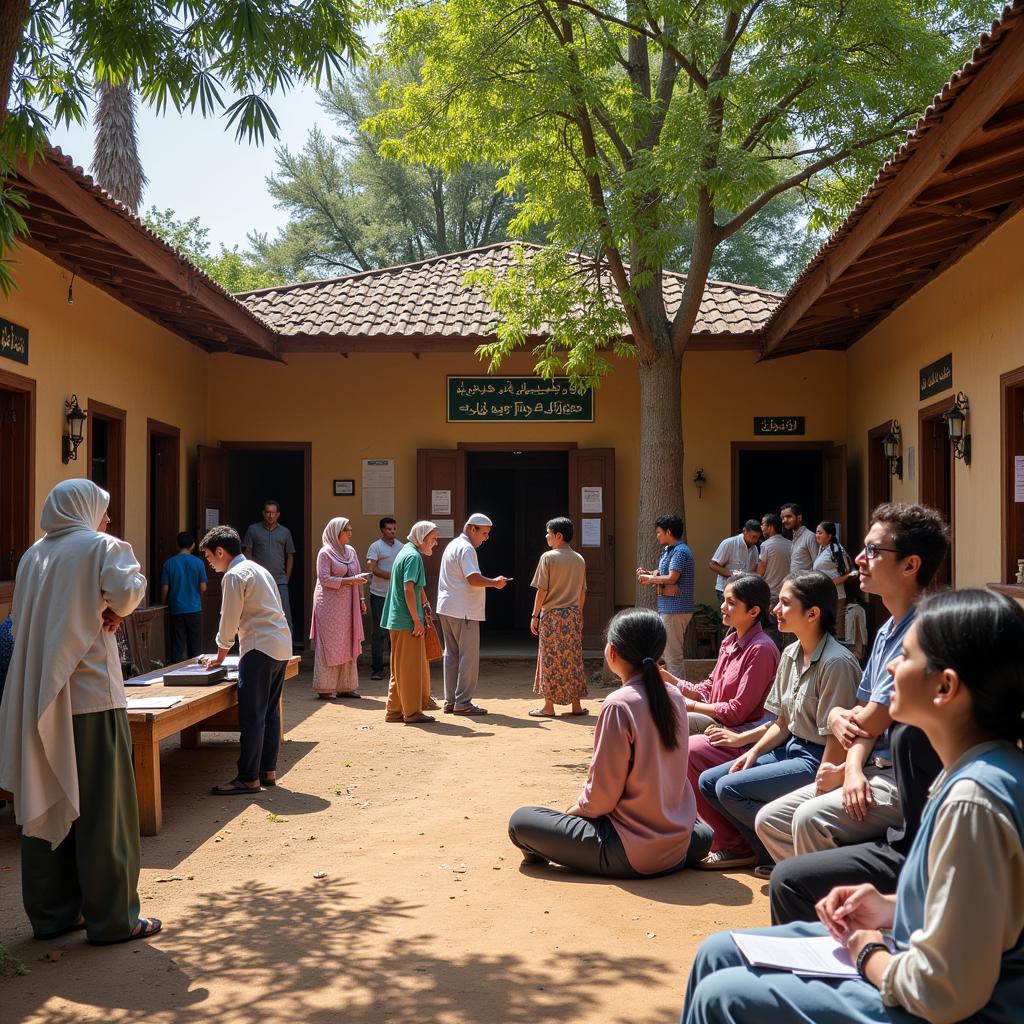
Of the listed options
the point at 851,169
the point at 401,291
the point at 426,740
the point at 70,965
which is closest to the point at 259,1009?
the point at 70,965

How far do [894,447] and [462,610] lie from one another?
450cm

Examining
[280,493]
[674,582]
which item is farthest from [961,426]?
[280,493]

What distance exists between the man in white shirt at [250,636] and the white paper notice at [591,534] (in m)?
6.67

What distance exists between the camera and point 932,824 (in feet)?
6.89

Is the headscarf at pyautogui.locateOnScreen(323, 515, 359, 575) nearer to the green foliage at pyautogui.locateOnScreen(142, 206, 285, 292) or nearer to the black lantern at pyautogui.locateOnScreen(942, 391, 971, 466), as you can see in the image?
the black lantern at pyautogui.locateOnScreen(942, 391, 971, 466)

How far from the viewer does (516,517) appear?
16.8 m

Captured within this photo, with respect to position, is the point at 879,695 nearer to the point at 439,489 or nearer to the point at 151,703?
the point at 151,703

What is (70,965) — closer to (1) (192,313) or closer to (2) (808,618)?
(2) (808,618)

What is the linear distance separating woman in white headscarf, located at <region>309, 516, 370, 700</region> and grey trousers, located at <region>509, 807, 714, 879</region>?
213 inches

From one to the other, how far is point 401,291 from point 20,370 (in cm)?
653

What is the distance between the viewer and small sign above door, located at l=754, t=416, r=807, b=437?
43.8ft

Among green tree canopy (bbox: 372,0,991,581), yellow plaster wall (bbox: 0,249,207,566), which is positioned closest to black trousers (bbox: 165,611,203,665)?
yellow plaster wall (bbox: 0,249,207,566)

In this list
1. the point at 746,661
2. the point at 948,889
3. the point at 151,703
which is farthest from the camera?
the point at 151,703

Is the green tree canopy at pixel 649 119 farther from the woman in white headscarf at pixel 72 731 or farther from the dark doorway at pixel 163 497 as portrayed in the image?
the woman in white headscarf at pixel 72 731
